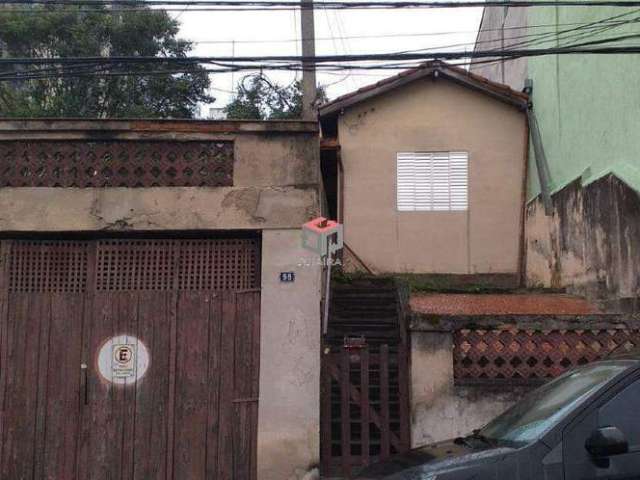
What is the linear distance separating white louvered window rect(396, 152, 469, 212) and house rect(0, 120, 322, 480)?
22.3ft

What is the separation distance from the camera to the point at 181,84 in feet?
70.4

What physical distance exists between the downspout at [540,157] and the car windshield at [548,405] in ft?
27.5

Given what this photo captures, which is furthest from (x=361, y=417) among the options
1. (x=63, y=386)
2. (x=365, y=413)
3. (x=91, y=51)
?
(x=91, y=51)

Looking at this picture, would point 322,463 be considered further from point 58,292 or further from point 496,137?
point 496,137

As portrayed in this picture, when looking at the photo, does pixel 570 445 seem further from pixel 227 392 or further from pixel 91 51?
pixel 91 51

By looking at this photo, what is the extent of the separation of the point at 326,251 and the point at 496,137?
7.79m

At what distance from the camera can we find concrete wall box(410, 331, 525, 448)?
6738 mm

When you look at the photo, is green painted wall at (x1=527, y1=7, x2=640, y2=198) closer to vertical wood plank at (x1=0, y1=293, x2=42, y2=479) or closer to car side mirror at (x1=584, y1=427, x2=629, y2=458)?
car side mirror at (x1=584, y1=427, x2=629, y2=458)

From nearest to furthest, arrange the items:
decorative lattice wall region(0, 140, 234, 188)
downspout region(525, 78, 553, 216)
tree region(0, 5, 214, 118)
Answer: decorative lattice wall region(0, 140, 234, 188), downspout region(525, 78, 553, 216), tree region(0, 5, 214, 118)

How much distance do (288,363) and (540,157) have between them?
26.4 feet

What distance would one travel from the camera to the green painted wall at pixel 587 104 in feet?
28.7

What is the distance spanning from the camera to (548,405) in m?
4.05

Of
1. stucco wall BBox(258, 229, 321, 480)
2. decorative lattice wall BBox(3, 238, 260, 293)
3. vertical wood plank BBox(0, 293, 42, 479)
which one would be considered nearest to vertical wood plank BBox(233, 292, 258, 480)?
stucco wall BBox(258, 229, 321, 480)

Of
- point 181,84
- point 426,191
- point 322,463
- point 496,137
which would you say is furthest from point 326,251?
point 181,84
